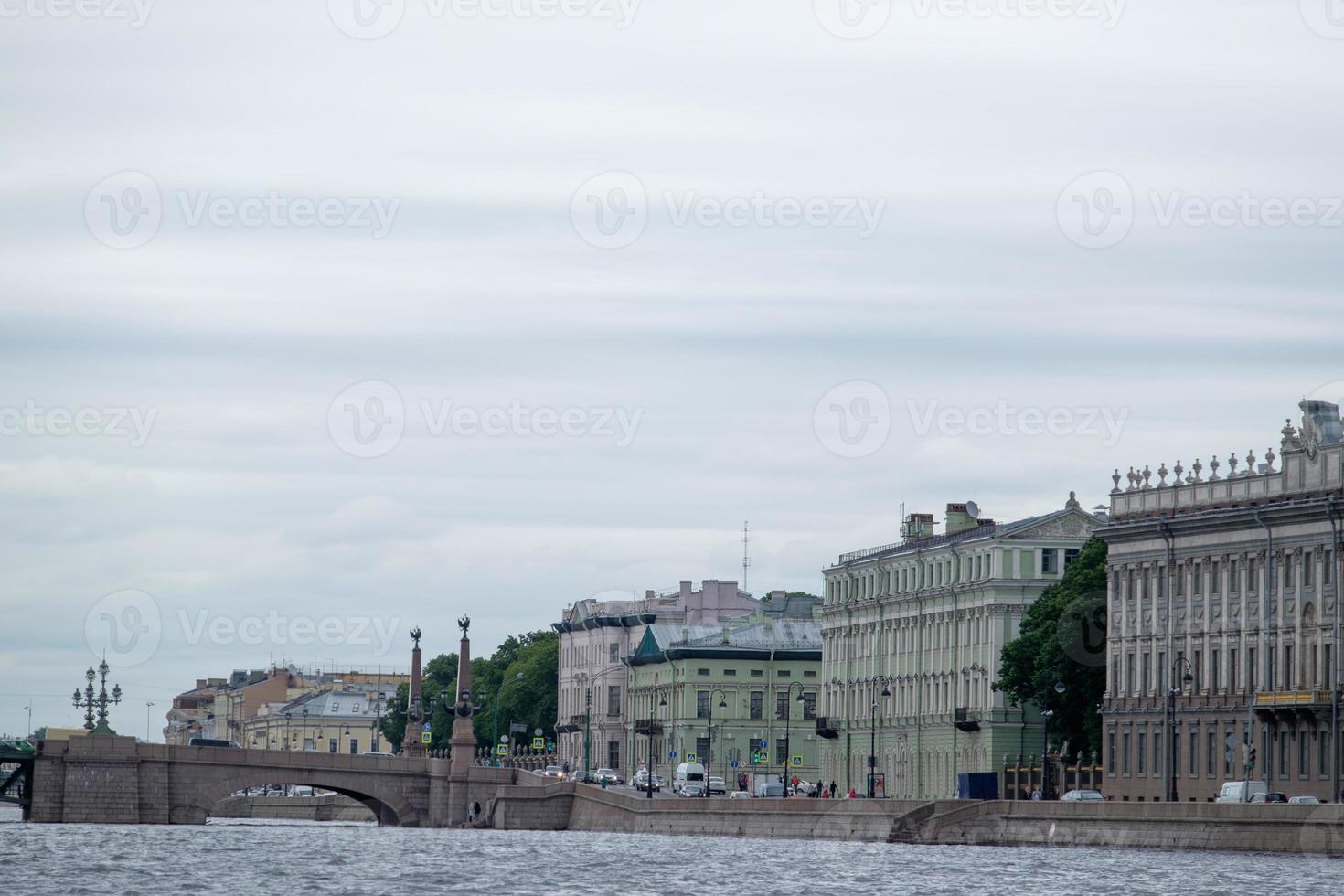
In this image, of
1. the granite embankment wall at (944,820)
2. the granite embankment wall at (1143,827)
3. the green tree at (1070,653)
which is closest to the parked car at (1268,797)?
the granite embankment wall at (1143,827)

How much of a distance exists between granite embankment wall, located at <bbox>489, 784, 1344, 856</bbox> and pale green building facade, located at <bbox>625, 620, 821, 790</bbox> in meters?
38.3

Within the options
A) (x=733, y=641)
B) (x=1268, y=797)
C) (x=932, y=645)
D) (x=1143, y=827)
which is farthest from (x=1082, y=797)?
(x=733, y=641)

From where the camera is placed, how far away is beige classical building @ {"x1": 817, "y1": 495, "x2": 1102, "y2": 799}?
430 feet

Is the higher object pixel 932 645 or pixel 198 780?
pixel 932 645

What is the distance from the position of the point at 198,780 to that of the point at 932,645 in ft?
116

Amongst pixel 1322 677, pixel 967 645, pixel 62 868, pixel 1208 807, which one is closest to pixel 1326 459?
pixel 1322 677

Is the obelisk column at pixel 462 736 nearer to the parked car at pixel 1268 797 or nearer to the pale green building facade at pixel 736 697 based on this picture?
the pale green building facade at pixel 736 697

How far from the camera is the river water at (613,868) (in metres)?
74.5

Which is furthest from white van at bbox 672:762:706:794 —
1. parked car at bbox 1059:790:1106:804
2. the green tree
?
parked car at bbox 1059:790:1106:804

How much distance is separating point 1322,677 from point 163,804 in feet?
157

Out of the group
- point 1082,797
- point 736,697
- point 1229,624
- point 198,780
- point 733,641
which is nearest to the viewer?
point 1082,797

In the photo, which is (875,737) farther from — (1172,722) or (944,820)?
(944,820)

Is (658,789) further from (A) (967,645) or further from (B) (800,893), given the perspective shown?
(B) (800,893)

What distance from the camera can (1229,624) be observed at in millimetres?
111125
